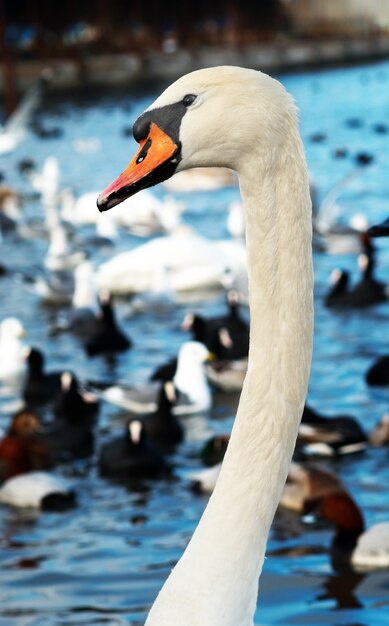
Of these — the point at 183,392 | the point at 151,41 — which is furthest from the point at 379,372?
the point at 151,41

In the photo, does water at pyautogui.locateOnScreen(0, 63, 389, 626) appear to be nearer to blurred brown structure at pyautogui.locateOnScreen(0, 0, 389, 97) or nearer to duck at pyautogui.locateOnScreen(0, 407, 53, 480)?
duck at pyautogui.locateOnScreen(0, 407, 53, 480)

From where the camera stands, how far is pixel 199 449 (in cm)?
903

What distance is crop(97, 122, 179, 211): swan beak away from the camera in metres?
2.78

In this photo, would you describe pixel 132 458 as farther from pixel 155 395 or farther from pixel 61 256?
pixel 61 256

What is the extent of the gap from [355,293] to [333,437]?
4.54 meters

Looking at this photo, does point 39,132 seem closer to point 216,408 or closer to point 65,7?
point 216,408

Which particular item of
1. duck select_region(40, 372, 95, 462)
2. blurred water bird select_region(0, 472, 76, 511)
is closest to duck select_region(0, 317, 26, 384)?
duck select_region(40, 372, 95, 462)

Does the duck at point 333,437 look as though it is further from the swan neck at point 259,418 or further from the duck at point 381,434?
the swan neck at point 259,418

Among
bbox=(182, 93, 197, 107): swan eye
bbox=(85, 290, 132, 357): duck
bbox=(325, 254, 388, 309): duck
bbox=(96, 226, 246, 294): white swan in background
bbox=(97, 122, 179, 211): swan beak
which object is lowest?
bbox=(85, 290, 132, 357): duck

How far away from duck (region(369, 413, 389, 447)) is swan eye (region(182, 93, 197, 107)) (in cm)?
606

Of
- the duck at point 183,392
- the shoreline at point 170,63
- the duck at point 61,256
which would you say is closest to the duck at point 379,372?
the duck at point 183,392

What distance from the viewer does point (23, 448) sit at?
8.49 m

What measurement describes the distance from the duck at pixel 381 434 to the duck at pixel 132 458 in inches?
51.8

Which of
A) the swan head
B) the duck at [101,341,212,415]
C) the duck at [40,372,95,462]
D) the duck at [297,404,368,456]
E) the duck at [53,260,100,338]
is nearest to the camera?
the swan head
